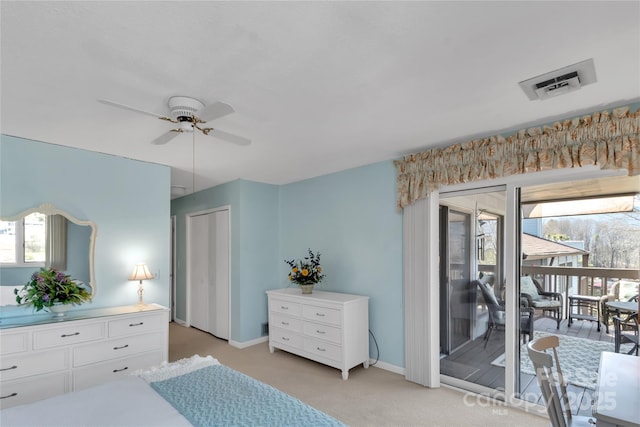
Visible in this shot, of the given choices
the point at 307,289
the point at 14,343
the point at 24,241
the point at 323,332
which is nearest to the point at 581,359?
the point at 323,332

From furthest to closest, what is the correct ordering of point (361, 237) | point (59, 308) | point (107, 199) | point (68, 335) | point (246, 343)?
1. point (246, 343)
2. point (361, 237)
3. point (107, 199)
4. point (59, 308)
5. point (68, 335)

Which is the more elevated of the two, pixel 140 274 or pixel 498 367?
pixel 140 274

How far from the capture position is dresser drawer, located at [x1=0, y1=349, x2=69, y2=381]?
8.61ft

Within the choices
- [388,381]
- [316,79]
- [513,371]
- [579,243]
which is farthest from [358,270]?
[316,79]

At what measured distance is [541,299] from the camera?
2986 mm

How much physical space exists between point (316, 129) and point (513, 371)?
8.70 ft

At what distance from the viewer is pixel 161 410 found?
5.53 feet

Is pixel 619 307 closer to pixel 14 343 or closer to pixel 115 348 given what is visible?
pixel 115 348

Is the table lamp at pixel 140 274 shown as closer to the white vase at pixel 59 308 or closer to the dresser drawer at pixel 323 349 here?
the white vase at pixel 59 308

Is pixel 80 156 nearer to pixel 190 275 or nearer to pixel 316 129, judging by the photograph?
pixel 316 129

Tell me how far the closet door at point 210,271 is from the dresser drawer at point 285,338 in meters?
0.93

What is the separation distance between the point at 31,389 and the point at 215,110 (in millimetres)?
2691

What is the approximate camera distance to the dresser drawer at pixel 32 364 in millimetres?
2623

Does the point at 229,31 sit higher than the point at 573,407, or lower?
higher
